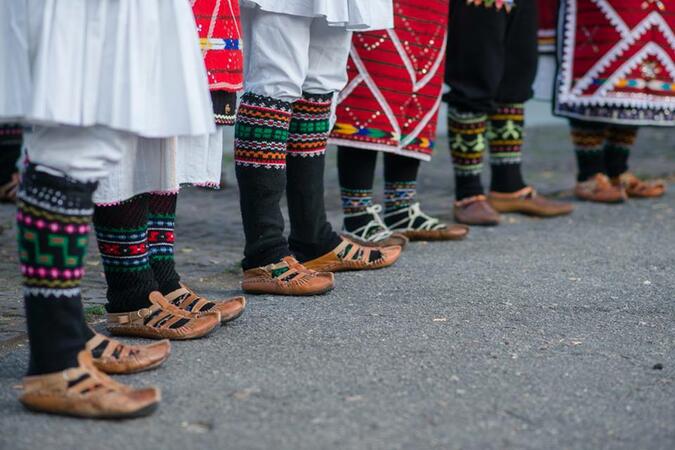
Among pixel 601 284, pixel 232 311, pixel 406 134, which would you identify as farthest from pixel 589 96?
pixel 232 311

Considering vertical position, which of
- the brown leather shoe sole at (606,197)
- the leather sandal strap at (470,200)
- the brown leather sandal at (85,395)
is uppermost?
the brown leather sandal at (85,395)

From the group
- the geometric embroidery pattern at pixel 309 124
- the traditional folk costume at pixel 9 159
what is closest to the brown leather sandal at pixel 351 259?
the geometric embroidery pattern at pixel 309 124

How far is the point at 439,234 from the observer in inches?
178

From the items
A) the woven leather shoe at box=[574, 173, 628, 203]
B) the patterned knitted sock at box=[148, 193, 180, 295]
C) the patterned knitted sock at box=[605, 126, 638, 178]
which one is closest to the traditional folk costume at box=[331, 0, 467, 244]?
the patterned knitted sock at box=[148, 193, 180, 295]

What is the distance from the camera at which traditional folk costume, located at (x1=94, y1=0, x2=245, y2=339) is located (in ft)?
8.67

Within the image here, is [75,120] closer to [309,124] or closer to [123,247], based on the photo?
[123,247]

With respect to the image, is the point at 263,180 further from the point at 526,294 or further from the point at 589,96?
the point at 589,96

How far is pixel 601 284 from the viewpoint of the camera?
3742 mm

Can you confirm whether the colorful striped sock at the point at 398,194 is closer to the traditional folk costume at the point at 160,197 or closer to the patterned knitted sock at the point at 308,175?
the patterned knitted sock at the point at 308,175

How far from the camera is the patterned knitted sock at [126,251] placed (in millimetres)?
2730

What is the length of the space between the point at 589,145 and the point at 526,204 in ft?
Result: 2.08

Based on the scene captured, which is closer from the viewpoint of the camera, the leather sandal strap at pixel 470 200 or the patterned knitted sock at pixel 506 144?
the leather sandal strap at pixel 470 200

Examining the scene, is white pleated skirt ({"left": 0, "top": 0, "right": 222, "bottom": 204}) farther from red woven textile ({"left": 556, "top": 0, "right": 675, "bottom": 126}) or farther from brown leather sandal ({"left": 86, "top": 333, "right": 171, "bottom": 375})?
red woven textile ({"left": 556, "top": 0, "right": 675, "bottom": 126})

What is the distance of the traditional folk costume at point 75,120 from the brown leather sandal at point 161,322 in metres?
0.50
